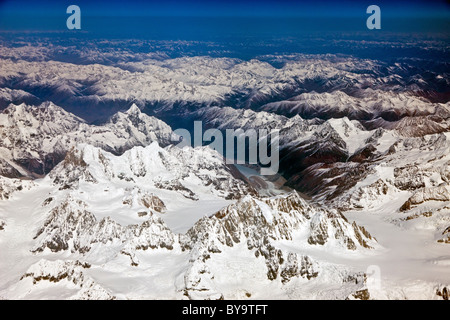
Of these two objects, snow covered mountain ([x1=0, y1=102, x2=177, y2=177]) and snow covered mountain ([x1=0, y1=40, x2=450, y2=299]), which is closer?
snow covered mountain ([x1=0, y1=40, x2=450, y2=299])

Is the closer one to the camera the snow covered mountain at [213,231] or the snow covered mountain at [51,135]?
the snow covered mountain at [213,231]

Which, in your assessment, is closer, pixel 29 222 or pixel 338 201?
pixel 29 222

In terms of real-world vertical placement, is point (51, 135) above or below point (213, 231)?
below

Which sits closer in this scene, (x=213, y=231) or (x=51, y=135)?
(x=213, y=231)
